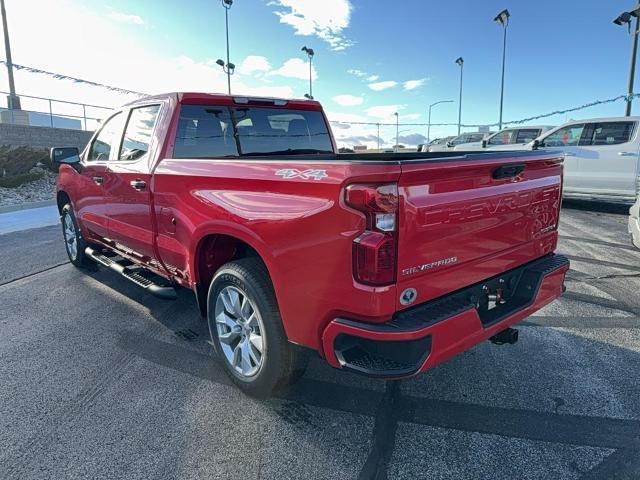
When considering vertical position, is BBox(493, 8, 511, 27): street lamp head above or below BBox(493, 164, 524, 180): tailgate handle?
above

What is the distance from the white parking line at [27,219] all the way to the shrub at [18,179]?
2.08 meters

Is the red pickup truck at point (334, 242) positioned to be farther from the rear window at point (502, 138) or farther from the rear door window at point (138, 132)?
the rear window at point (502, 138)

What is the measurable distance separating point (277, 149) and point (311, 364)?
202 centimetres

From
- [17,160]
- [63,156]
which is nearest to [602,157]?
[63,156]

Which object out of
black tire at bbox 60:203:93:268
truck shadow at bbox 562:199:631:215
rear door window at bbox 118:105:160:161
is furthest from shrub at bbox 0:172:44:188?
truck shadow at bbox 562:199:631:215

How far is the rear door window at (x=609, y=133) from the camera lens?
31.0ft

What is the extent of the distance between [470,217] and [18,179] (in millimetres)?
14267

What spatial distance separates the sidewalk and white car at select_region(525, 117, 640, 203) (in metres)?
11.2

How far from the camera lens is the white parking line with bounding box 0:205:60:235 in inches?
353

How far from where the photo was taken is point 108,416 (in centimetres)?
272

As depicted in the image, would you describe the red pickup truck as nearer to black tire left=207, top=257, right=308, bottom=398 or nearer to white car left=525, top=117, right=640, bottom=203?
black tire left=207, top=257, right=308, bottom=398

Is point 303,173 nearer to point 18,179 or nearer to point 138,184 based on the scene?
point 138,184

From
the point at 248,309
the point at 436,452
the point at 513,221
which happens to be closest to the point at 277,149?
the point at 248,309

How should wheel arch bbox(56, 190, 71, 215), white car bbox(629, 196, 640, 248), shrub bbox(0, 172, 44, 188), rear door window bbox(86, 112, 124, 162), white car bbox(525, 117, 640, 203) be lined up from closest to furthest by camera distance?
rear door window bbox(86, 112, 124, 162), white car bbox(629, 196, 640, 248), wheel arch bbox(56, 190, 71, 215), white car bbox(525, 117, 640, 203), shrub bbox(0, 172, 44, 188)
